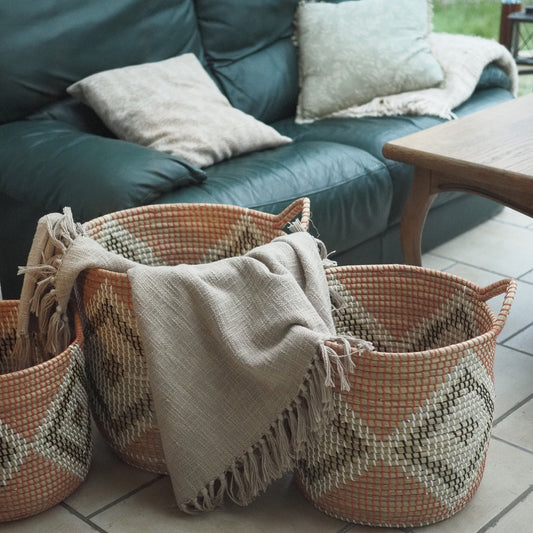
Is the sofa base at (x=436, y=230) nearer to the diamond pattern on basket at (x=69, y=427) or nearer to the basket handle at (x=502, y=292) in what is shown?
the basket handle at (x=502, y=292)

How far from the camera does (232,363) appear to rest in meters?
1.35

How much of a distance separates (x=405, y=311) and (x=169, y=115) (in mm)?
898

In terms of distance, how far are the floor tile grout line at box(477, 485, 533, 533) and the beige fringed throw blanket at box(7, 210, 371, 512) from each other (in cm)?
36

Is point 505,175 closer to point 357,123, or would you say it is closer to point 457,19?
point 357,123

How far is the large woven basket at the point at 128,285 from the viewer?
1.46 m

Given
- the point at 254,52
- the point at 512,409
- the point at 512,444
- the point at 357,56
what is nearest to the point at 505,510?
the point at 512,444

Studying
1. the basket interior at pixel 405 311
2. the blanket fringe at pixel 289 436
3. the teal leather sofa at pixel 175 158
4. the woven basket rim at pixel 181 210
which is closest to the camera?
the blanket fringe at pixel 289 436

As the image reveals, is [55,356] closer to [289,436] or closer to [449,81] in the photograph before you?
[289,436]

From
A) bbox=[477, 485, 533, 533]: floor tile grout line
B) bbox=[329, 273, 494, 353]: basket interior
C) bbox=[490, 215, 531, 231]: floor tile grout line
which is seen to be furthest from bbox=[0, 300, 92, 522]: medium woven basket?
bbox=[490, 215, 531, 231]: floor tile grout line

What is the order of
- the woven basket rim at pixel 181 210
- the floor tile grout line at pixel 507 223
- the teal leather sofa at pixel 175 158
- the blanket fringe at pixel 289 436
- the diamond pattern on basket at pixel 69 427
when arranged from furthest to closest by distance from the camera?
the floor tile grout line at pixel 507 223, the teal leather sofa at pixel 175 158, the woven basket rim at pixel 181 210, the diamond pattern on basket at pixel 69 427, the blanket fringe at pixel 289 436

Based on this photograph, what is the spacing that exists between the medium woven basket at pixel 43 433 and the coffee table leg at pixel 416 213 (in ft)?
3.04

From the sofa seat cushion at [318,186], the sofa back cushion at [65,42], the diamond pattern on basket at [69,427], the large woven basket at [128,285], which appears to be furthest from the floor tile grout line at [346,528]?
the sofa back cushion at [65,42]

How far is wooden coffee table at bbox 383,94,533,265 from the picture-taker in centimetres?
177

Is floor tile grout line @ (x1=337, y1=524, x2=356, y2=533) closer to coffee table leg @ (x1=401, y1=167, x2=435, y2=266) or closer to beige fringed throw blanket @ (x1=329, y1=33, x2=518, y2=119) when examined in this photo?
coffee table leg @ (x1=401, y1=167, x2=435, y2=266)
